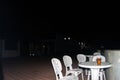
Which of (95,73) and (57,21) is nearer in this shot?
(95,73)

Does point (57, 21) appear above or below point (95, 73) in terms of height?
above

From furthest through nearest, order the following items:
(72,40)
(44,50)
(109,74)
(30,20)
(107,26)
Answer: (72,40) → (107,26) → (44,50) → (30,20) → (109,74)

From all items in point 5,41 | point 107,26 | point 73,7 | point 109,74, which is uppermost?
point 73,7

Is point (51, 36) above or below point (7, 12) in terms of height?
below

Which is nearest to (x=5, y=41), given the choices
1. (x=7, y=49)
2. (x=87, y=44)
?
(x=7, y=49)

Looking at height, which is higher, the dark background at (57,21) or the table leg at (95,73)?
the dark background at (57,21)

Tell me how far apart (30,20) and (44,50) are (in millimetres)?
3105

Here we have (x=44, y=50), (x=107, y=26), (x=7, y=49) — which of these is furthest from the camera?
(x=107, y=26)

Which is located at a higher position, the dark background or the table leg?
the dark background

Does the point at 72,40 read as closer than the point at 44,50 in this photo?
No

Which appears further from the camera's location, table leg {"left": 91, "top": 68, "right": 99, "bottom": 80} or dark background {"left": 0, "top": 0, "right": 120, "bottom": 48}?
dark background {"left": 0, "top": 0, "right": 120, "bottom": 48}

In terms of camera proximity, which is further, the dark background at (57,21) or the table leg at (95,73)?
the dark background at (57,21)

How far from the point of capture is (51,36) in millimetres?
19953

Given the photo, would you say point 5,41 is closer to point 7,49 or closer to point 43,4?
point 7,49
